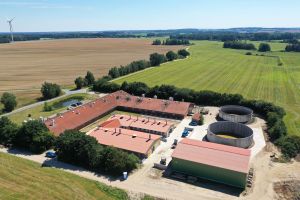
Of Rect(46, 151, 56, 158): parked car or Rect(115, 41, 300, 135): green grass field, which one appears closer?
Rect(46, 151, 56, 158): parked car

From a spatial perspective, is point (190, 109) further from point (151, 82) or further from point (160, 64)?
point (160, 64)

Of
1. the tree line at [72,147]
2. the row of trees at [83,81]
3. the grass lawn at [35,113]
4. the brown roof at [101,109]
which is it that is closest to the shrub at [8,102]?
the grass lawn at [35,113]

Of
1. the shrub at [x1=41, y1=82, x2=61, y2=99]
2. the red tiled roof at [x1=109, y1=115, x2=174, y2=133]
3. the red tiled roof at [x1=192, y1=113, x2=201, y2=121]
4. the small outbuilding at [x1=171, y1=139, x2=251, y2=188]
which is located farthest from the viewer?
the shrub at [x1=41, y1=82, x2=61, y2=99]

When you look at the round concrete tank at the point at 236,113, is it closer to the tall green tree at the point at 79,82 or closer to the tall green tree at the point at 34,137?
the tall green tree at the point at 34,137

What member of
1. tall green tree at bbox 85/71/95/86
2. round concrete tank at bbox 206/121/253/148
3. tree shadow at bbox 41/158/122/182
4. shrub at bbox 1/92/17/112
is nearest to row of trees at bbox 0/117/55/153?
tree shadow at bbox 41/158/122/182

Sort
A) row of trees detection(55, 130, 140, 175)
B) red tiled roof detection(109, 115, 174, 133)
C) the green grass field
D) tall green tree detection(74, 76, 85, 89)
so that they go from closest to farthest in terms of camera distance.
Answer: row of trees detection(55, 130, 140, 175)
red tiled roof detection(109, 115, 174, 133)
the green grass field
tall green tree detection(74, 76, 85, 89)

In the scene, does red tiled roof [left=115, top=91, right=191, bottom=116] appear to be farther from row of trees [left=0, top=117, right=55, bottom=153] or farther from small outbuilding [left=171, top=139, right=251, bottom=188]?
row of trees [left=0, top=117, right=55, bottom=153]

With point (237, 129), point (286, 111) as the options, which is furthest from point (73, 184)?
point (286, 111)
